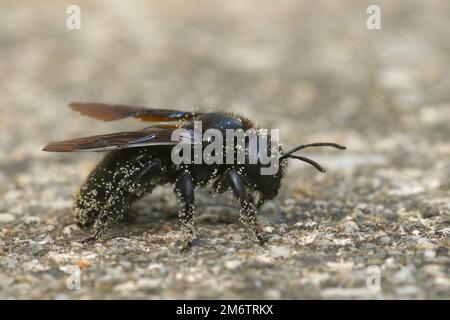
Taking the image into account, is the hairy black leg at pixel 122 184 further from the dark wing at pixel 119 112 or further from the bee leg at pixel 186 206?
the dark wing at pixel 119 112

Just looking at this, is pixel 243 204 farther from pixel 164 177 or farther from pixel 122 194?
pixel 122 194

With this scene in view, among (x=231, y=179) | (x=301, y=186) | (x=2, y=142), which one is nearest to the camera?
(x=231, y=179)

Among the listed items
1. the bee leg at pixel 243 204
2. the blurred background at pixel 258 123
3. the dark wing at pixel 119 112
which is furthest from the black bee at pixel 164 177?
the dark wing at pixel 119 112

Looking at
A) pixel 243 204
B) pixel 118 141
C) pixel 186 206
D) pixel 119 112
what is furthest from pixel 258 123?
pixel 118 141
